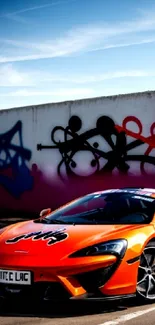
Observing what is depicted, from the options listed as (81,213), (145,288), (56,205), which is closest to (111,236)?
(145,288)

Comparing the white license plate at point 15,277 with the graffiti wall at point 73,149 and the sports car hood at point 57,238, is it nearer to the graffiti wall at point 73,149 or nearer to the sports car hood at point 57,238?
the sports car hood at point 57,238

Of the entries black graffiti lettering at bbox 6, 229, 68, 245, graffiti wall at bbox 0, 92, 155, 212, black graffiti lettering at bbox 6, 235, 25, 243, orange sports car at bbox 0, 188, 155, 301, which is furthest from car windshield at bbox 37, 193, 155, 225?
graffiti wall at bbox 0, 92, 155, 212

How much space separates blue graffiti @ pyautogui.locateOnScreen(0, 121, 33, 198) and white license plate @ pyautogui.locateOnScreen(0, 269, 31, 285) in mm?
12474

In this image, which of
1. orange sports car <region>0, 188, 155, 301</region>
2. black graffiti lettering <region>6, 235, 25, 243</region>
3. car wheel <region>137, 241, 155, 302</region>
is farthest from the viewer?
black graffiti lettering <region>6, 235, 25, 243</region>

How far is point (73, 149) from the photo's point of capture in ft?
54.9

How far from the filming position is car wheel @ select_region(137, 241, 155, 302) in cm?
569

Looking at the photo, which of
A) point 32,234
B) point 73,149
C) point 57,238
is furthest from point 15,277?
point 73,149

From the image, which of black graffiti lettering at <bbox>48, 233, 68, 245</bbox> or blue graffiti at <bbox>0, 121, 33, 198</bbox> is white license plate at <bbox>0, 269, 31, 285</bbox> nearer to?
black graffiti lettering at <bbox>48, 233, 68, 245</bbox>

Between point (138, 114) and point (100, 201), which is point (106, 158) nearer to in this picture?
point (138, 114)

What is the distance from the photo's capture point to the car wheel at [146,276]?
Answer: 5.69 m

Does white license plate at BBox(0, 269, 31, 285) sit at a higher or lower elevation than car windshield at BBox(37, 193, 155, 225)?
lower

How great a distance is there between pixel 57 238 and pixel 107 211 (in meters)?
0.95

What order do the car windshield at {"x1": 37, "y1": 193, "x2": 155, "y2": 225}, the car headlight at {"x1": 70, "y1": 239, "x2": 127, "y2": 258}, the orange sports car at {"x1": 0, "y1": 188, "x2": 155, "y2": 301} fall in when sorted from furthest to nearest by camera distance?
1. the car windshield at {"x1": 37, "y1": 193, "x2": 155, "y2": 225}
2. the car headlight at {"x1": 70, "y1": 239, "x2": 127, "y2": 258}
3. the orange sports car at {"x1": 0, "y1": 188, "x2": 155, "y2": 301}

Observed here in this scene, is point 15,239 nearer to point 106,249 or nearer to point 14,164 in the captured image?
point 106,249
